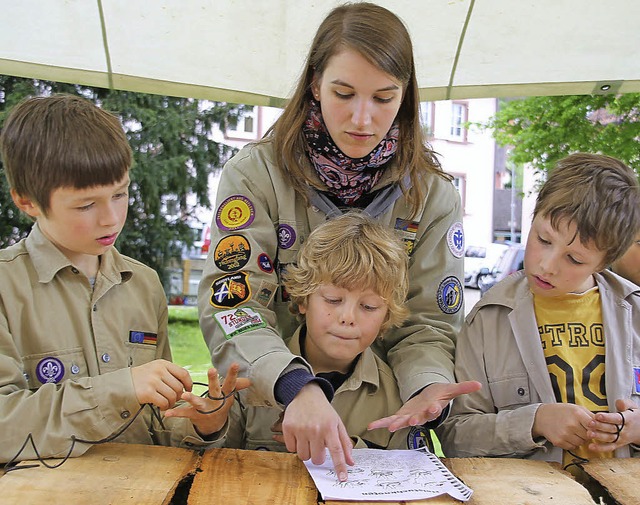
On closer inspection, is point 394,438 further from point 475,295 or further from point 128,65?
point 475,295

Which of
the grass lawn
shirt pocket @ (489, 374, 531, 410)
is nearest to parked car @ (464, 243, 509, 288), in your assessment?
the grass lawn

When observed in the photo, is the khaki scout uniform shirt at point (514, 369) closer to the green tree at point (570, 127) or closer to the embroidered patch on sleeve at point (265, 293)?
the embroidered patch on sleeve at point (265, 293)

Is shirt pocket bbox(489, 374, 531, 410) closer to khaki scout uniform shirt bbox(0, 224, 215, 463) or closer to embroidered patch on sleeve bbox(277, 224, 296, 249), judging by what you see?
embroidered patch on sleeve bbox(277, 224, 296, 249)

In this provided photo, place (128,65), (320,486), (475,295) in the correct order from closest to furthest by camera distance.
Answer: (320,486)
(128,65)
(475,295)

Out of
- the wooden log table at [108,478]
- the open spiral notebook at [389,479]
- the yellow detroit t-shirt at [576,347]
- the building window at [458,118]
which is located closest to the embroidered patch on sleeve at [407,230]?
the yellow detroit t-shirt at [576,347]

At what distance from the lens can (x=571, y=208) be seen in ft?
6.39

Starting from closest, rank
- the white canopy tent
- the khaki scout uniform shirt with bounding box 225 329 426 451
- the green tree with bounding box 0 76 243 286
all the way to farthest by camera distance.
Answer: the khaki scout uniform shirt with bounding box 225 329 426 451
the white canopy tent
the green tree with bounding box 0 76 243 286

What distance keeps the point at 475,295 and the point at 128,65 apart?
32.1 feet

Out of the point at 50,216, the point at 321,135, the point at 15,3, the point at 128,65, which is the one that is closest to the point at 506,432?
the point at 321,135

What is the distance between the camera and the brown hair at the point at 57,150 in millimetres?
1749

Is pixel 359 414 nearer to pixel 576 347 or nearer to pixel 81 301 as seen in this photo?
pixel 576 347

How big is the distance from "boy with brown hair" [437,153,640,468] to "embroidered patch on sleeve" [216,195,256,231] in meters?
0.68

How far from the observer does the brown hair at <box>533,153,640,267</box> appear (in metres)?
1.93

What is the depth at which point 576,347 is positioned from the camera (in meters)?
1.97
